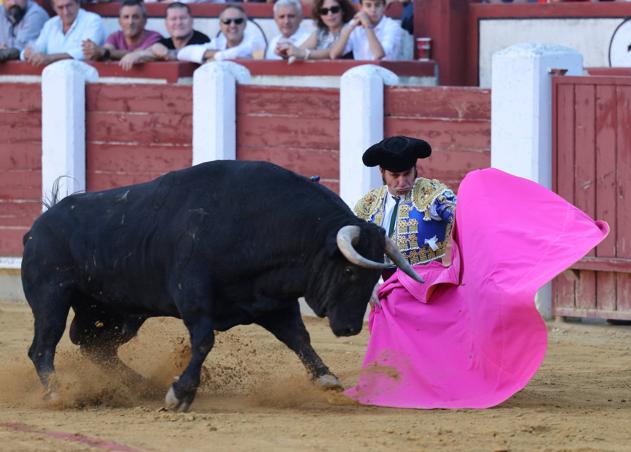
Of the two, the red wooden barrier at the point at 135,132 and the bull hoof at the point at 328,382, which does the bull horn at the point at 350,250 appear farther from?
the red wooden barrier at the point at 135,132

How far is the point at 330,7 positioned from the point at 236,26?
0.77 meters

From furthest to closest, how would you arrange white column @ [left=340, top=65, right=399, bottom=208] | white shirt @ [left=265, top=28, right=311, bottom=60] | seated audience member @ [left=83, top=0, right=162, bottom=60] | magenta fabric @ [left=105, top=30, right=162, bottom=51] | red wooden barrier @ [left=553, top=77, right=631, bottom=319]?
magenta fabric @ [left=105, top=30, right=162, bottom=51]
seated audience member @ [left=83, top=0, right=162, bottom=60]
white shirt @ [left=265, top=28, right=311, bottom=60]
white column @ [left=340, top=65, right=399, bottom=208]
red wooden barrier @ [left=553, top=77, right=631, bottom=319]

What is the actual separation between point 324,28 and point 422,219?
3805mm

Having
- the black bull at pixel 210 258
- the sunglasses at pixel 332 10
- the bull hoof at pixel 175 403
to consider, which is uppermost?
the sunglasses at pixel 332 10

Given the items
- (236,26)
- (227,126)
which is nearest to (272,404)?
(227,126)

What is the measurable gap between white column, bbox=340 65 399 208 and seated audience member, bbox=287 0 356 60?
66 centimetres

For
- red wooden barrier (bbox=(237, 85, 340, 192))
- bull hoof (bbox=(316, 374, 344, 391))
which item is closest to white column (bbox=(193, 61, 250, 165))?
red wooden barrier (bbox=(237, 85, 340, 192))

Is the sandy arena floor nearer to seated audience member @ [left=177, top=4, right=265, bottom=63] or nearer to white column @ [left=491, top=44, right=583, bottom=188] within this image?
white column @ [left=491, top=44, right=583, bottom=188]

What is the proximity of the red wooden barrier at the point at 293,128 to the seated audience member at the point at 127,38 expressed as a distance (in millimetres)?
1150

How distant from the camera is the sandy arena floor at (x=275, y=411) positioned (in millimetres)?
4750

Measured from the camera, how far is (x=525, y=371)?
215 inches

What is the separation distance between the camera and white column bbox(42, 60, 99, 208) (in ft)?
31.3

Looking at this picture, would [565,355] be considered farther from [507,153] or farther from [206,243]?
[206,243]

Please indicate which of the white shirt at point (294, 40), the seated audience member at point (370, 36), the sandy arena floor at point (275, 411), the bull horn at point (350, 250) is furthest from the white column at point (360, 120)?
the bull horn at point (350, 250)
